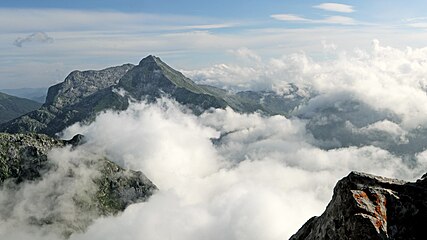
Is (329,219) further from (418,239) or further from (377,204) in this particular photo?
(418,239)

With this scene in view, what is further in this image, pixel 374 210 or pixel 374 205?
pixel 374 205

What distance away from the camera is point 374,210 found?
66.6ft

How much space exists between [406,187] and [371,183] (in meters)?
2.03

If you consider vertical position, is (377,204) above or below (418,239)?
above

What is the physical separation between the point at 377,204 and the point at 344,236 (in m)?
2.43

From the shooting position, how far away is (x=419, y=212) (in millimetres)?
21047

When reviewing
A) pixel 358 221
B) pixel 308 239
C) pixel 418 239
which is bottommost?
pixel 308 239

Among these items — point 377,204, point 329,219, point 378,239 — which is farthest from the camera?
point 329,219

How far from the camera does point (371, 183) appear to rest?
899 inches

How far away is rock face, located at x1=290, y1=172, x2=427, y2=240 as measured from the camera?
19.8 meters

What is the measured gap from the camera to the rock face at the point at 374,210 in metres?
19.8

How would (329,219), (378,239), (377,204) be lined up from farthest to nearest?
1. (329,219)
2. (377,204)
3. (378,239)

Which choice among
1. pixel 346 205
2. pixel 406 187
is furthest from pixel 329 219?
pixel 406 187

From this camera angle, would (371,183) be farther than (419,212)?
Yes
